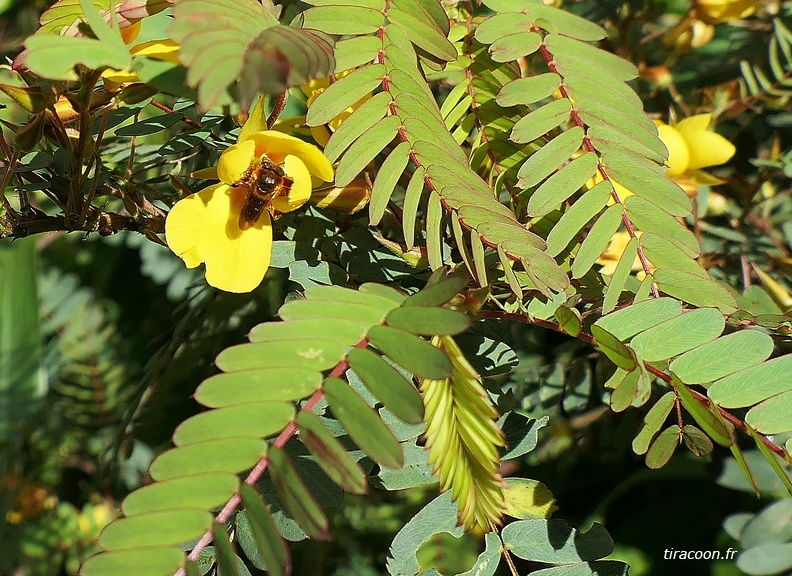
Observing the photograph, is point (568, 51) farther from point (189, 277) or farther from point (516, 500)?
point (189, 277)

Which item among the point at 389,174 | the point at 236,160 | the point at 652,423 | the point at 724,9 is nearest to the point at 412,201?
the point at 389,174

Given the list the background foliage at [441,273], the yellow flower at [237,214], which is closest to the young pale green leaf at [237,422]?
the background foliage at [441,273]

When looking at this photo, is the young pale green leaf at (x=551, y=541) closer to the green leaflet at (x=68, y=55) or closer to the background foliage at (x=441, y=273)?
the background foliage at (x=441, y=273)

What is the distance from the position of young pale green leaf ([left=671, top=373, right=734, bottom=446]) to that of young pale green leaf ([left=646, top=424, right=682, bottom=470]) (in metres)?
0.03

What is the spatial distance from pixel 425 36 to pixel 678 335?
29 cm

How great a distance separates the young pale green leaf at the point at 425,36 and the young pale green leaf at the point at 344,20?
0.05ft

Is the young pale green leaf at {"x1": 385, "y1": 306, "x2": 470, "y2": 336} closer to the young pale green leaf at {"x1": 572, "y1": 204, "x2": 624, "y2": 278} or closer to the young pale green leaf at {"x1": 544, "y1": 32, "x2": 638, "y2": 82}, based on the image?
the young pale green leaf at {"x1": 572, "y1": 204, "x2": 624, "y2": 278}

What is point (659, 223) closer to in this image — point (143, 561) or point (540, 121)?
point (540, 121)

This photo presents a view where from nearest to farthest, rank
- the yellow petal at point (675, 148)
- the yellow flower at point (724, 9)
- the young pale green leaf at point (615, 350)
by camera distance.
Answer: the young pale green leaf at point (615, 350)
the yellow petal at point (675, 148)
the yellow flower at point (724, 9)

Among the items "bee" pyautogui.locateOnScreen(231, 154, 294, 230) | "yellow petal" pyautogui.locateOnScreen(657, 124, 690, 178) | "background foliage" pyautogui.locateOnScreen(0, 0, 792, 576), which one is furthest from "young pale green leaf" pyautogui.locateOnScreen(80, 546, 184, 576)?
"yellow petal" pyautogui.locateOnScreen(657, 124, 690, 178)

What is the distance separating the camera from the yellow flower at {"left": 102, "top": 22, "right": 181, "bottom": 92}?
517mm

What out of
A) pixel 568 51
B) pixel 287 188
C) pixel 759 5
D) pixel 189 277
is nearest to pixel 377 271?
pixel 287 188

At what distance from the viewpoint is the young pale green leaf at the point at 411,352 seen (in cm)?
38

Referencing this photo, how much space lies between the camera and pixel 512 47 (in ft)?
1.92
